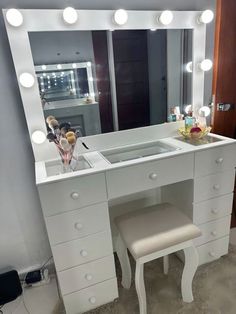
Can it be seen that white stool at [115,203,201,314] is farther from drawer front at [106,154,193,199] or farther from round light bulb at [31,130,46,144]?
round light bulb at [31,130,46,144]

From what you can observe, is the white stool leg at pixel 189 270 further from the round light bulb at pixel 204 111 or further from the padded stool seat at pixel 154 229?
the round light bulb at pixel 204 111

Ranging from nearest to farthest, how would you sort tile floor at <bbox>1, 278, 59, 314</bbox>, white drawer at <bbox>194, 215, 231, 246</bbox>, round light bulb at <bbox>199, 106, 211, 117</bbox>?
tile floor at <bbox>1, 278, 59, 314</bbox> < white drawer at <bbox>194, 215, 231, 246</bbox> < round light bulb at <bbox>199, 106, 211, 117</bbox>

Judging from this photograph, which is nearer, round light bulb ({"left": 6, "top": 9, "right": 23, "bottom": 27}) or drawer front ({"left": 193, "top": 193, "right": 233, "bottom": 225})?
round light bulb ({"left": 6, "top": 9, "right": 23, "bottom": 27})

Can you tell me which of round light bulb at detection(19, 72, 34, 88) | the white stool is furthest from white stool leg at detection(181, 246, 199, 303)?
round light bulb at detection(19, 72, 34, 88)

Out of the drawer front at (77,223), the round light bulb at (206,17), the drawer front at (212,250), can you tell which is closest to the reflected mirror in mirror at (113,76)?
the round light bulb at (206,17)

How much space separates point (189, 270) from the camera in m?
1.29

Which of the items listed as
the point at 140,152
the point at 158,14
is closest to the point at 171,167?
the point at 140,152

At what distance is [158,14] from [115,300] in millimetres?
1722

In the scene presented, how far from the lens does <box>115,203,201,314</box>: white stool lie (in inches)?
46.0

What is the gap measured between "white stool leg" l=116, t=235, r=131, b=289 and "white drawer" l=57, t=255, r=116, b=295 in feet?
0.37

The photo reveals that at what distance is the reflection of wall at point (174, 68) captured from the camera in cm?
150

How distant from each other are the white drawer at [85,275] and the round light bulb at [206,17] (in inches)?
59.7

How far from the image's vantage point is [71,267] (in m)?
1.24

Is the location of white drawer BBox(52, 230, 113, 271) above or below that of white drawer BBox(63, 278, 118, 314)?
above
